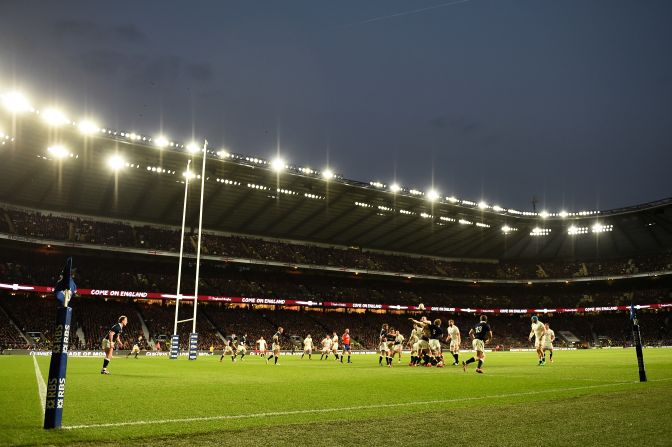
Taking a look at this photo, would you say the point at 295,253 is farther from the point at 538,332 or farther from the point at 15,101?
the point at 538,332

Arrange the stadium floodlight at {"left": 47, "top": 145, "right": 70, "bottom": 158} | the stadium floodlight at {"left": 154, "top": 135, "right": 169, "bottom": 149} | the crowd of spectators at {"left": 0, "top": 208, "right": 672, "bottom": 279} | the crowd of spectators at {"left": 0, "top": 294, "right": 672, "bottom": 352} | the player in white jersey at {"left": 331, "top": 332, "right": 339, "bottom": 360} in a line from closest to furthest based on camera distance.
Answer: the player in white jersey at {"left": 331, "top": 332, "right": 339, "bottom": 360} → the stadium floodlight at {"left": 47, "top": 145, "right": 70, "bottom": 158} → the stadium floodlight at {"left": 154, "top": 135, "right": 169, "bottom": 149} → the crowd of spectators at {"left": 0, "top": 294, "right": 672, "bottom": 352} → the crowd of spectators at {"left": 0, "top": 208, "right": 672, "bottom": 279}

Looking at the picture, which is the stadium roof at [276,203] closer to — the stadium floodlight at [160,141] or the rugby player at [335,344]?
the stadium floodlight at [160,141]

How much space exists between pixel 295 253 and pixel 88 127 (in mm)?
30230

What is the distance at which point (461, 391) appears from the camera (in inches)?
446

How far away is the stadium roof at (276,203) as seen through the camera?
41.5m

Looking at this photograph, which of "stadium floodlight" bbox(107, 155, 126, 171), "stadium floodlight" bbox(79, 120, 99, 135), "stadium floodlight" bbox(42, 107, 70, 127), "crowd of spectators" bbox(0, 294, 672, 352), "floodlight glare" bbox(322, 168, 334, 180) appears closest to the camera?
"stadium floodlight" bbox(42, 107, 70, 127)

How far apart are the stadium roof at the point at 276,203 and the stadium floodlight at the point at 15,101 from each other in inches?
73.3

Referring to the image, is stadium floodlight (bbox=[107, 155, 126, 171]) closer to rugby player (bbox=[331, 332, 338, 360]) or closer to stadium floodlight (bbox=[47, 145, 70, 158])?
stadium floodlight (bbox=[47, 145, 70, 158])

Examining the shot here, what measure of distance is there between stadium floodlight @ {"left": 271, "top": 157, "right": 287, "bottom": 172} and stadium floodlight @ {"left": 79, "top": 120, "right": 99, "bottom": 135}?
1480 centimetres

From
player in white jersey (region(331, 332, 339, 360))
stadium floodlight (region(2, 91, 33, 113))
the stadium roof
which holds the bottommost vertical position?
player in white jersey (region(331, 332, 339, 360))

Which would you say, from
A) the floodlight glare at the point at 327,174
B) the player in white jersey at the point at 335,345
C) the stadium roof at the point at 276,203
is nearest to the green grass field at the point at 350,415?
the player in white jersey at the point at 335,345

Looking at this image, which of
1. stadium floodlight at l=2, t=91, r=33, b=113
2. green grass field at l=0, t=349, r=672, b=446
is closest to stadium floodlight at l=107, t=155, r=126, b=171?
stadium floodlight at l=2, t=91, r=33, b=113

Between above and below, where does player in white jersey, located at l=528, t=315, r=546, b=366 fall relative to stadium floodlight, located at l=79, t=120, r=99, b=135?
below

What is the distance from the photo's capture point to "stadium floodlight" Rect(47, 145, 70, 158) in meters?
40.3
